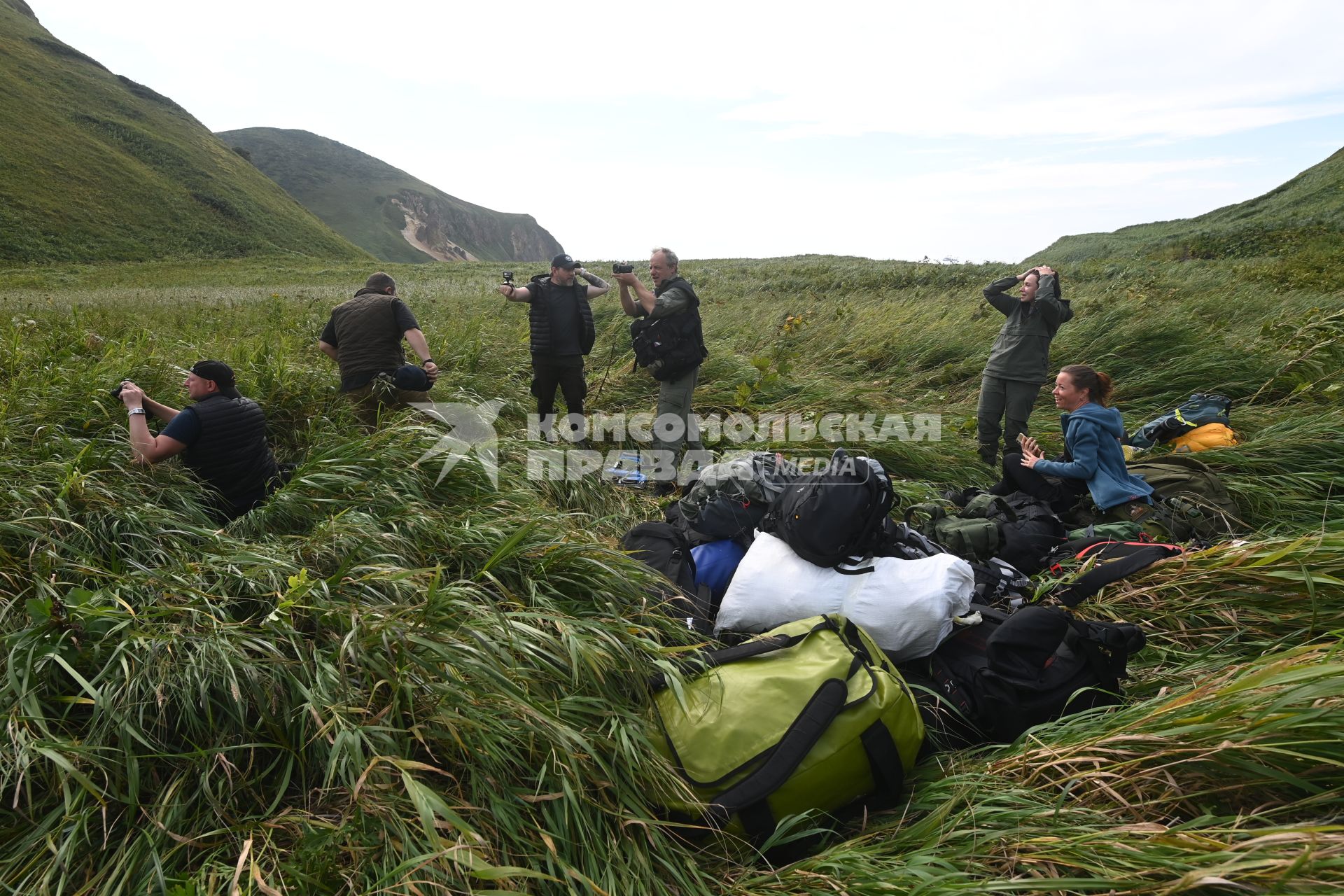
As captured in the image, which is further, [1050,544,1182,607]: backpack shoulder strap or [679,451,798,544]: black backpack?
[679,451,798,544]: black backpack

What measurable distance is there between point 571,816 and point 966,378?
22.7 ft

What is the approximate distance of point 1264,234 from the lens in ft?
67.6

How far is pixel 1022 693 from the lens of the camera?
7.18 feet

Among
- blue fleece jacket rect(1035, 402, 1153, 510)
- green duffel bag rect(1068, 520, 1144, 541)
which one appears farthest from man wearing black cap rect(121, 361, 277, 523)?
blue fleece jacket rect(1035, 402, 1153, 510)

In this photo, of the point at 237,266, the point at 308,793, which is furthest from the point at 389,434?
the point at 237,266

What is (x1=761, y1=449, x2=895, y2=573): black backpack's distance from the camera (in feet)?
8.79

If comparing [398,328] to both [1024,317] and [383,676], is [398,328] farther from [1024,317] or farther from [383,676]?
[1024,317]

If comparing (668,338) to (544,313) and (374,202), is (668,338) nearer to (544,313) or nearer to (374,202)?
(544,313)

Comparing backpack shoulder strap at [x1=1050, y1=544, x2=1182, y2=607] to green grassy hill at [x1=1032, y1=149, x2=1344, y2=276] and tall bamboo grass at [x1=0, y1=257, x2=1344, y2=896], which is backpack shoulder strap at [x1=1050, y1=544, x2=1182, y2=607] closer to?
tall bamboo grass at [x1=0, y1=257, x2=1344, y2=896]

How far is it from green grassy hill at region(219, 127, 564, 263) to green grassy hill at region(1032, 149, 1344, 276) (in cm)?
8689

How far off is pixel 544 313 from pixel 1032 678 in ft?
14.5

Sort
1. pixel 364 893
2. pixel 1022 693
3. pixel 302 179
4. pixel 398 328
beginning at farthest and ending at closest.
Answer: pixel 302 179
pixel 398 328
pixel 1022 693
pixel 364 893

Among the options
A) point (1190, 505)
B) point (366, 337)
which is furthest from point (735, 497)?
point (366, 337)

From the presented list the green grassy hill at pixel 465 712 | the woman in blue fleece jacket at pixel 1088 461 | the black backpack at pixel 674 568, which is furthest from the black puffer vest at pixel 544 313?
Result: the woman in blue fleece jacket at pixel 1088 461
